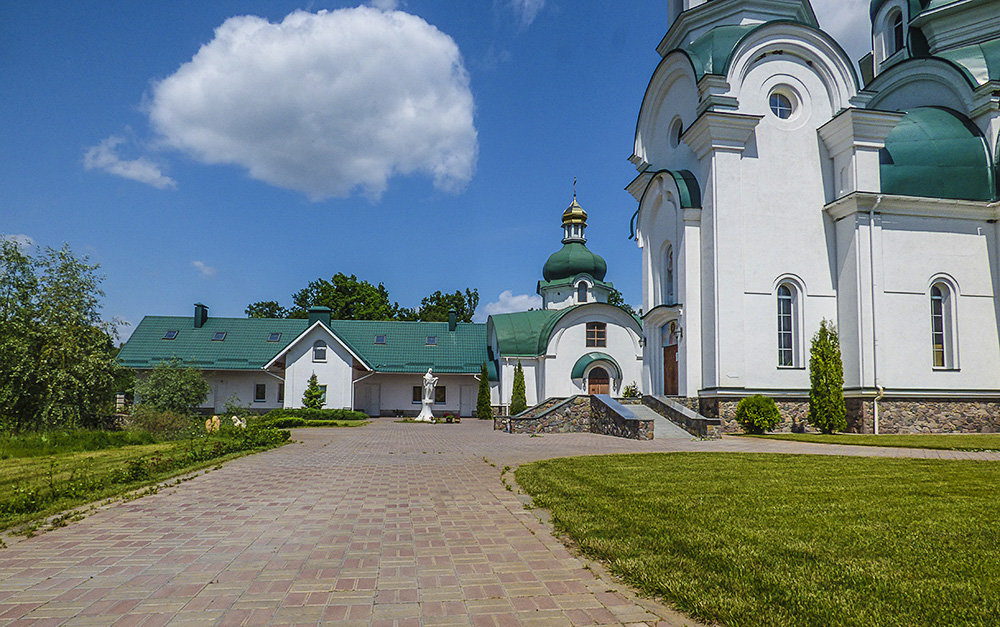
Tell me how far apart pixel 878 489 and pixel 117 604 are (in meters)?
6.90

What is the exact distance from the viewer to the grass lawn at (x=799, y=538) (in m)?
3.36

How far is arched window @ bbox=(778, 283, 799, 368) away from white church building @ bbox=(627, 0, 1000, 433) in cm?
4

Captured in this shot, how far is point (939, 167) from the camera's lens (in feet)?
65.0

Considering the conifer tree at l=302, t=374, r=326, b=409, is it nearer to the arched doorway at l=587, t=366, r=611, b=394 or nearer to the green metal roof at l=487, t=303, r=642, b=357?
the green metal roof at l=487, t=303, r=642, b=357

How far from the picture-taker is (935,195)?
19703 millimetres

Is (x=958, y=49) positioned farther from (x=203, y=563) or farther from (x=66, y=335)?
(x=66, y=335)

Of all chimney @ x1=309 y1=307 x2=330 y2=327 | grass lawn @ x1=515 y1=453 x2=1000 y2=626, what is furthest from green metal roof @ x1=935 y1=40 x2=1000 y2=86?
chimney @ x1=309 y1=307 x2=330 y2=327

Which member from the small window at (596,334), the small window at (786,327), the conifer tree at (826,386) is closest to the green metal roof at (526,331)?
the small window at (596,334)

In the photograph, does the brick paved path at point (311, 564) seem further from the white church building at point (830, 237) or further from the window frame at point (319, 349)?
the window frame at point (319, 349)

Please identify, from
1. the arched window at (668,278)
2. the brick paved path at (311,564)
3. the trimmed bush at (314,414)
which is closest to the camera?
the brick paved path at (311,564)

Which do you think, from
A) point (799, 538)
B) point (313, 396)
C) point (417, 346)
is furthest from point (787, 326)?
point (417, 346)

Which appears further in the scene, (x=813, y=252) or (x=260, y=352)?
(x=260, y=352)

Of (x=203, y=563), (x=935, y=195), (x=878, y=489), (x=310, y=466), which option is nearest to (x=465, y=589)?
(x=203, y=563)

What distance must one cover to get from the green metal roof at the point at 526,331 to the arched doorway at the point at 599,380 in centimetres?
278
